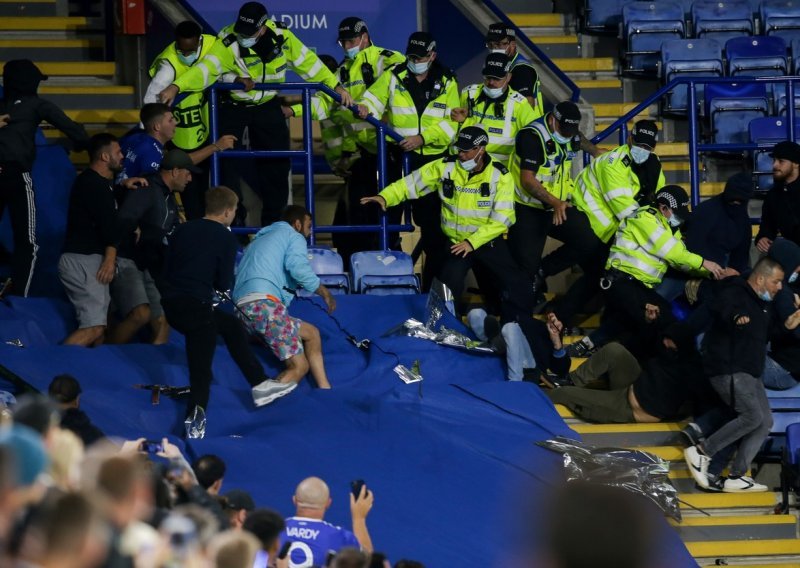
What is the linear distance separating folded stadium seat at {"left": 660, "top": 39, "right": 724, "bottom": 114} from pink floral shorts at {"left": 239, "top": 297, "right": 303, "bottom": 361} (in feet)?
17.4

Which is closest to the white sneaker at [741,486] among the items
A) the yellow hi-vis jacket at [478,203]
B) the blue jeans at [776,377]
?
the blue jeans at [776,377]

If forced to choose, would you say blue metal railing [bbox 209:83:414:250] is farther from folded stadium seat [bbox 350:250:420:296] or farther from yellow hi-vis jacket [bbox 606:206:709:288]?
yellow hi-vis jacket [bbox 606:206:709:288]

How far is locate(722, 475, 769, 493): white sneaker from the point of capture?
31.9 feet

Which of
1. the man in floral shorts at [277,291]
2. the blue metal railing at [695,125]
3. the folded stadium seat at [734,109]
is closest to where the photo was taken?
the man in floral shorts at [277,291]

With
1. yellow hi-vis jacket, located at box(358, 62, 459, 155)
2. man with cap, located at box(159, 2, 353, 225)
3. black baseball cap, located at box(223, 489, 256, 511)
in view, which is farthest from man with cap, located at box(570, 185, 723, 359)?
black baseball cap, located at box(223, 489, 256, 511)

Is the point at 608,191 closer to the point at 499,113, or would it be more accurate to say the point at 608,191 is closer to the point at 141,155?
the point at 499,113

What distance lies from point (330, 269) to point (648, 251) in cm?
225

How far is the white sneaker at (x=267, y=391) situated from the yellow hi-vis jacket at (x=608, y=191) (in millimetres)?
2831

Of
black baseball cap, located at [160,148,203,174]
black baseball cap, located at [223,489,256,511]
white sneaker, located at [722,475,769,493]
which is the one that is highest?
black baseball cap, located at [160,148,203,174]

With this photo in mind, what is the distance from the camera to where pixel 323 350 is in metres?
10.4

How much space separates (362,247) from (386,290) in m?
1.01

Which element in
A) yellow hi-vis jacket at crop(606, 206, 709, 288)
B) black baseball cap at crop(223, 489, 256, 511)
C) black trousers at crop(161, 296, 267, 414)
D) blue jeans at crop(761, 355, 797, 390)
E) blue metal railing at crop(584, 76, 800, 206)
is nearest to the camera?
black baseball cap at crop(223, 489, 256, 511)

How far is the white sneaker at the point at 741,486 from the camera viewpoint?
9.71m

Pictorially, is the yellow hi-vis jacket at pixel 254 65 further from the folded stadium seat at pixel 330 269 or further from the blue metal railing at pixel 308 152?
the folded stadium seat at pixel 330 269
